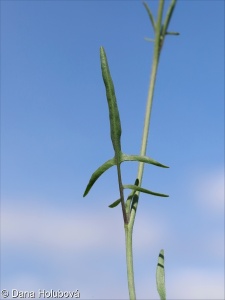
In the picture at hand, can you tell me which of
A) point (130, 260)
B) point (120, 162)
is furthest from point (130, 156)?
point (130, 260)

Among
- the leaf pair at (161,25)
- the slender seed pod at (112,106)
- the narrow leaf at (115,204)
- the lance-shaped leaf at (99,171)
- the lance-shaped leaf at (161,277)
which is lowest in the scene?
the lance-shaped leaf at (161,277)

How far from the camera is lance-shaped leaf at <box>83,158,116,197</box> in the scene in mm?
651

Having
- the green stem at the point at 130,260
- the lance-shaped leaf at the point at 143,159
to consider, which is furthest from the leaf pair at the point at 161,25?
the green stem at the point at 130,260

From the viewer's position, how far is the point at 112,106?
0.64m

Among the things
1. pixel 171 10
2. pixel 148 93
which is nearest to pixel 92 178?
pixel 148 93

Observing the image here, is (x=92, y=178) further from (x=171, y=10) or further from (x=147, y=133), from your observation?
(x=171, y=10)

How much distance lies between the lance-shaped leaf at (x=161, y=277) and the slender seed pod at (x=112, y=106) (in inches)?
8.0

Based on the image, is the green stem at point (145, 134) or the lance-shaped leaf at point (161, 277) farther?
the lance-shaped leaf at point (161, 277)

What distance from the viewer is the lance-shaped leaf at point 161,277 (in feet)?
2.22

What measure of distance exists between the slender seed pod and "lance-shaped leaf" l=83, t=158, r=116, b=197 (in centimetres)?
2

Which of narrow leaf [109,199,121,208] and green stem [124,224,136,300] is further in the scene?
narrow leaf [109,199,121,208]

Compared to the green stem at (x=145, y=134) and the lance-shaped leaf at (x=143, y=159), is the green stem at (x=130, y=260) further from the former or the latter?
the lance-shaped leaf at (x=143, y=159)

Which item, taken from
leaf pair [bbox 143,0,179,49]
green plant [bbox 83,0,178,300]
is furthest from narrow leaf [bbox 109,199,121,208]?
leaf pair [bbox 143,0,179,49]

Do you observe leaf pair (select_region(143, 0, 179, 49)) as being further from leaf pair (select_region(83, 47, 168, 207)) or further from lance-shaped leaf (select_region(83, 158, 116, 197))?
lance-shaped leaf (select_region(83, 158, 116, 197))
